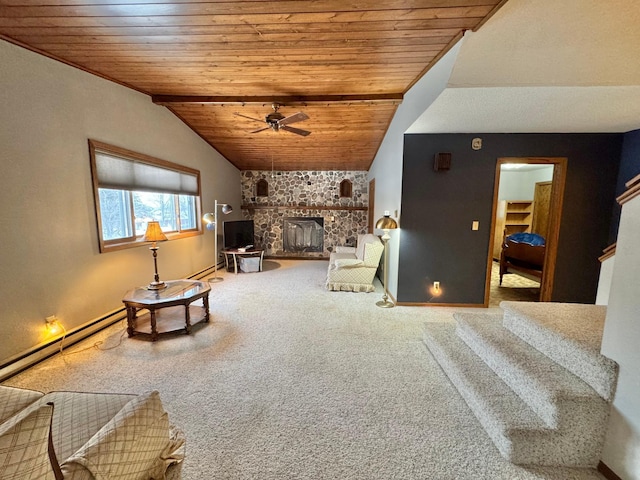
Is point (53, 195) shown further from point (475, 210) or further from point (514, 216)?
point (514, 216)

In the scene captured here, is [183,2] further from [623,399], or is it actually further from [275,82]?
[623,399]

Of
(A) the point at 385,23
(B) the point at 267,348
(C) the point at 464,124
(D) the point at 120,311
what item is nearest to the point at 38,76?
(D) the point at 120,311

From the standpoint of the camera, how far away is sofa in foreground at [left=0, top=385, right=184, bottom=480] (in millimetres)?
611

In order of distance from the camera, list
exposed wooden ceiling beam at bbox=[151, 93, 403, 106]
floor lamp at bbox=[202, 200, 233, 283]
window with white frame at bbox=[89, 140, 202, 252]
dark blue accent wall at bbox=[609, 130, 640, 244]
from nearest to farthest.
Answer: window with white frame at bbox=[89, 140, 202, 252]
dark blue accent wall at bbox=[609, 130, 640, 244]
exposed wooden ceiling beam at bbox=[151, 93, 403, 106]
floor lamp at bbox=[202, 200, 233, 283]

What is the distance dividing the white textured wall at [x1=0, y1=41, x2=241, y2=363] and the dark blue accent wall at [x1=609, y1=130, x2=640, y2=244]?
19.7ft

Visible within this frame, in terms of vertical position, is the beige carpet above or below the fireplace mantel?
below

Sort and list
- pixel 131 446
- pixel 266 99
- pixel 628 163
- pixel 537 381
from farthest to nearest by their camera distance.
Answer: pixel 266 99
pixel 628 163
pixel 537 381
pixel 131 446

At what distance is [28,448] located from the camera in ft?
2.01

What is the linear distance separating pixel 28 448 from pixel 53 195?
269 centimetres

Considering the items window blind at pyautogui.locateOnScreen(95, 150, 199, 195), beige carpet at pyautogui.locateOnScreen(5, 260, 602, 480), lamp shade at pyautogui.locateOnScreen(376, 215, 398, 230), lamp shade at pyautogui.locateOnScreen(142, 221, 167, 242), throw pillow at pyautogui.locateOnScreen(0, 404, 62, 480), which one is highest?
window blind at pyautogui.locateOnScreen(95, 150, 199, 195)

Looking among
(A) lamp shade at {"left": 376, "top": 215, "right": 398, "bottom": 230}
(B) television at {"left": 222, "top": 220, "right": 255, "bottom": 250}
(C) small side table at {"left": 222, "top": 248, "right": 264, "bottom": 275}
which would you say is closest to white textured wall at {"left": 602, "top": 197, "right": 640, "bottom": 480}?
(A) lamp shade at {"left": 376, "top": 215, "right": 398, "bottom": 230}

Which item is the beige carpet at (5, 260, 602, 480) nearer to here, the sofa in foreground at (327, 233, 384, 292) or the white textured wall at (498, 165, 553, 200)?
the sofa in foreground at (327, 233, 384, 292)

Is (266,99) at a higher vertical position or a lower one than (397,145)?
higher

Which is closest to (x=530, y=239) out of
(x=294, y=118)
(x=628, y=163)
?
(x=628, y=163)
